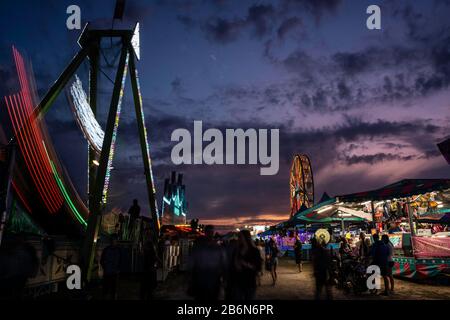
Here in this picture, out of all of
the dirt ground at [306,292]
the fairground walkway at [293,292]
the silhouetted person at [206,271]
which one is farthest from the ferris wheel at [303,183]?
the silhouetted person at [206,271]

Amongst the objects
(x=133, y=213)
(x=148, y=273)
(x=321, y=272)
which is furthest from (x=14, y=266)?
(x=133, y=213)

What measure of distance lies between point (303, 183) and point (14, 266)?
31.7m

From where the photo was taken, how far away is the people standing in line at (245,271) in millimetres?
5941

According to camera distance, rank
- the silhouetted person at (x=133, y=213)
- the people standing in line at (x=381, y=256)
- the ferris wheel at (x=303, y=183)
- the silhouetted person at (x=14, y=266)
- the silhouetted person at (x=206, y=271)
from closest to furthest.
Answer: the silhouetted person at (x=206, y=271), the silhouetted person at (x=14, y=266), the people standing in line at (x=381, y=256), the silhouetted person at (x=133, y=213), the ferris wheel at (x=303, y=183)

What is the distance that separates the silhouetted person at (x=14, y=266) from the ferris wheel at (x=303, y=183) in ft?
98.0

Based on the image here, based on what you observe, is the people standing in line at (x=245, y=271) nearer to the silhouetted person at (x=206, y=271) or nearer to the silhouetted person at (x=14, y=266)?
the silhouetted person at (x=206, y=271)

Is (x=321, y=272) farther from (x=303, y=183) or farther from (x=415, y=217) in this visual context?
(x=303, y=183)

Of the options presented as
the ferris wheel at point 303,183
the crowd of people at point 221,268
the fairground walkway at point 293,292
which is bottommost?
the fairground walkway at point 293,292

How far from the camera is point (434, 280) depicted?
12438mm

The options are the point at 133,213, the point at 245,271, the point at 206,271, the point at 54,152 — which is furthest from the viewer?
the point at 133,213

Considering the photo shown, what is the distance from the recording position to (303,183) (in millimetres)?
35031

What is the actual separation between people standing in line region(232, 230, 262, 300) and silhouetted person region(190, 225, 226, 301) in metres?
0.65

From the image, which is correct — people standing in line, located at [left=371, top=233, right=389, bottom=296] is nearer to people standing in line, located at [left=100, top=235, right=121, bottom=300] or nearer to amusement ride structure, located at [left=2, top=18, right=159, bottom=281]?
people standing in line, located at [left=100, top=235, right=121, bottom=300]

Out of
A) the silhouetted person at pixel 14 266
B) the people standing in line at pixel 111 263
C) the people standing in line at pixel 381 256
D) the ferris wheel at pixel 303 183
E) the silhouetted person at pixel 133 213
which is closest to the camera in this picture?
the silhouetted person at pixel 14 266
